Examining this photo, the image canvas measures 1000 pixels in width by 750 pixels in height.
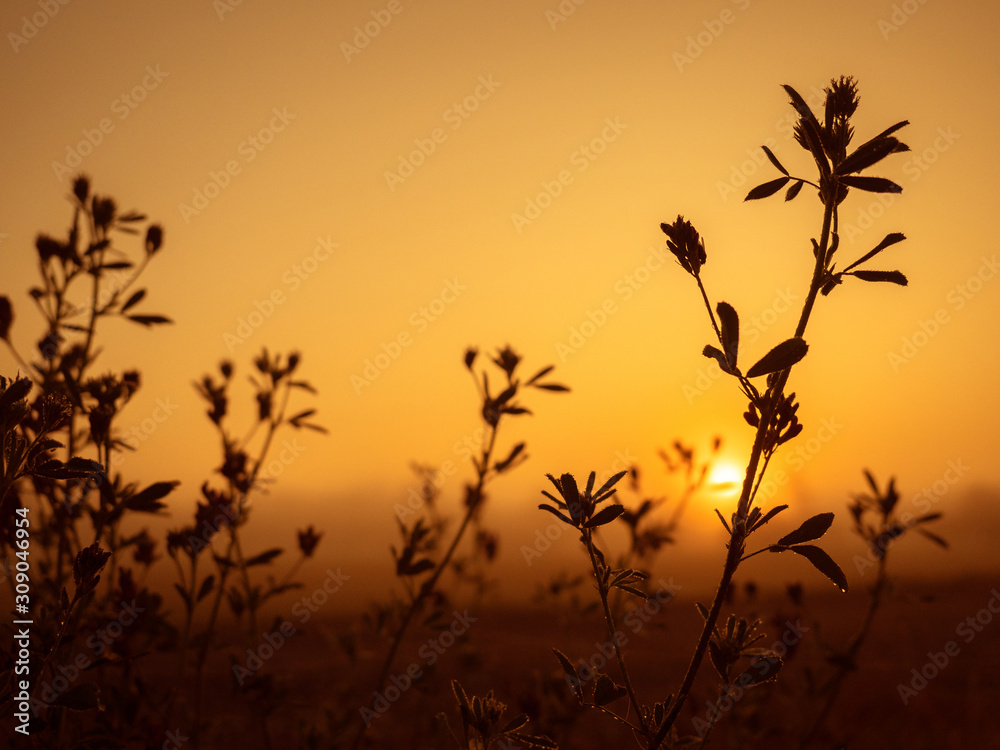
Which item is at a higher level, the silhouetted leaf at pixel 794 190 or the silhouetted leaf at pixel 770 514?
the silhouetted leaf at pixel 794 190

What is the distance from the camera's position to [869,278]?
161 centimetres

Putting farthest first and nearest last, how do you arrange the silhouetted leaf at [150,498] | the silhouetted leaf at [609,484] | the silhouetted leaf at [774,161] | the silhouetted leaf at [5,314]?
the silhouetted leaf at [5,314], the silhouetted leaf at [150,498], the silhouetted leaf at [609,484], the silhouetted leaf at [774,161]

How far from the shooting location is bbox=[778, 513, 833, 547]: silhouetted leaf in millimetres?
1575

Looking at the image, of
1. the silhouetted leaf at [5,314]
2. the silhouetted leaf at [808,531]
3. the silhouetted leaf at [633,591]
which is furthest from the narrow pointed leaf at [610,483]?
the silhouetted leaf at [5,314]

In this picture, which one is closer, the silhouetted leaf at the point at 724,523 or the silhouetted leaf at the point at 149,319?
the silhouetted leaf at the point at 724,523

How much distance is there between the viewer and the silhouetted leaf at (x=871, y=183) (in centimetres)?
150

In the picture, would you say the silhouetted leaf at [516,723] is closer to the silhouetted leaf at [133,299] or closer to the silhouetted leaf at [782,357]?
the silhouetted leaf at [782,357]

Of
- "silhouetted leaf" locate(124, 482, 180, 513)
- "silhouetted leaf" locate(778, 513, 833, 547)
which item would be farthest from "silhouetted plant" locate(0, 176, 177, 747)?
"silhouetted leaf" locate(778, 513, 833, 547)

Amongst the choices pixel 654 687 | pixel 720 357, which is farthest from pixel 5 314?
pixel 654 687

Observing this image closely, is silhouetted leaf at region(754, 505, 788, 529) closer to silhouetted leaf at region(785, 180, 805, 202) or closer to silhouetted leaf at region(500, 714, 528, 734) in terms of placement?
silhouetted leaf at region(785, 180, 805, 202)

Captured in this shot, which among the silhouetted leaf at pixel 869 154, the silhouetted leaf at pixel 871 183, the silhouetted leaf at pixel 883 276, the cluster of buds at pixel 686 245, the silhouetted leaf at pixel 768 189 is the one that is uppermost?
the silhouetted leaf at pixel 869 154

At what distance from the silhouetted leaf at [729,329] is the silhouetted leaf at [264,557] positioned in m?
2.90

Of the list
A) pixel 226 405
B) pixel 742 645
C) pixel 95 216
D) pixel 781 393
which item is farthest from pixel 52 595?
pixel 781 393

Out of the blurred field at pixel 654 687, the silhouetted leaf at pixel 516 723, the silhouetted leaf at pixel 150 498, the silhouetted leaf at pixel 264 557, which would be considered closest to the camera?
the silhouetted leaf at pixel 516 723
